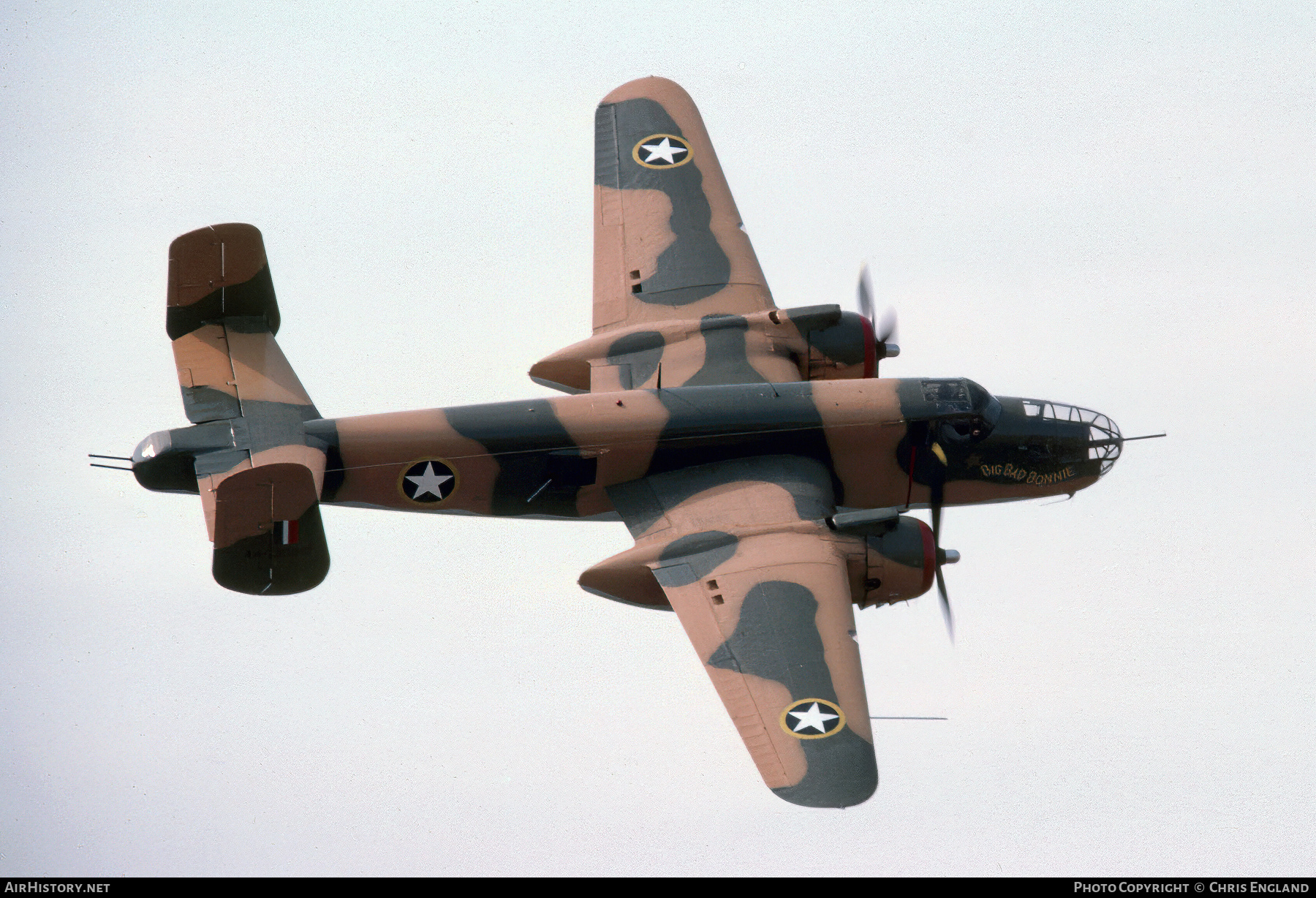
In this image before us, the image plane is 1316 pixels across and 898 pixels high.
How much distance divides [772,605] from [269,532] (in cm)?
768

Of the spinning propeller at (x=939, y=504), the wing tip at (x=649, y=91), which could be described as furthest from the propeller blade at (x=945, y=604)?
the wing tip at (x=649, y=91)

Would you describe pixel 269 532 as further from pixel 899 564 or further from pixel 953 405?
pixel 953 405

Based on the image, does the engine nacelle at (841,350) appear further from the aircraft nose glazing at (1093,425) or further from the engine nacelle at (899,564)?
the engine nacelle at (899,564)

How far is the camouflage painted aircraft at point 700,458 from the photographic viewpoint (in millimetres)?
28234

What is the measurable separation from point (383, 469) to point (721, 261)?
8.02 metres

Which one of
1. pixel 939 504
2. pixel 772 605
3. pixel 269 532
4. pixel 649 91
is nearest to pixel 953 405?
pixel 939 504

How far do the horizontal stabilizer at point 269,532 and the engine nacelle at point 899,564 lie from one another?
8.59 meters

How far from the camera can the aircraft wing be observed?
2720 cm

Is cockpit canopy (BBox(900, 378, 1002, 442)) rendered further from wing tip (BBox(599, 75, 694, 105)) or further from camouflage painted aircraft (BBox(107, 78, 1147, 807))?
wing tip (BBox(599, 75, 694, 105))

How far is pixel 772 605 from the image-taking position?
1150 inches

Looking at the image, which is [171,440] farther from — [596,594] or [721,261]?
[721,261]

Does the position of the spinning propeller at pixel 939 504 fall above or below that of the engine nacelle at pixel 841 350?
below

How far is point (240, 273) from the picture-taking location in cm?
3145

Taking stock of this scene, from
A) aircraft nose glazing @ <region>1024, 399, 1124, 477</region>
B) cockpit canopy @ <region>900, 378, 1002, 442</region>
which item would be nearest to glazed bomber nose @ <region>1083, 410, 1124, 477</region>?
aircraft nose glazing @ <region>1024, 399, 1124, 477</region>
